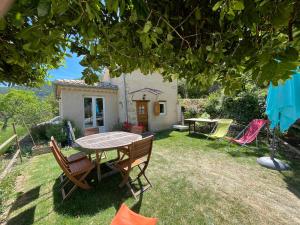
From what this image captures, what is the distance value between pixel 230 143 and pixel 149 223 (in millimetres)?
6751

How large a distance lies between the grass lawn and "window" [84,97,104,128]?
5.08 metres

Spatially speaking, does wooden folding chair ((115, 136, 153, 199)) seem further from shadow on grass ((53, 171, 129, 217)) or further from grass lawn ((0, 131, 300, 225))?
shadow on grass ((53, 171, 129, 217))

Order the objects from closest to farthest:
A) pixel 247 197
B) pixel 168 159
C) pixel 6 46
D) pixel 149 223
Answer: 1. pixel 6 46
2. pixel 149 223
3. pixel 247 197
4. pixel 168 159

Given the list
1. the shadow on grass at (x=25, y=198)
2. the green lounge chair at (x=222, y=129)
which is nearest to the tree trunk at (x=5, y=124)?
the shadow on grass at (x=25, y=198)

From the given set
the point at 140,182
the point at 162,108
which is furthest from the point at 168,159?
the point at 162,108

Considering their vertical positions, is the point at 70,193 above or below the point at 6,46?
below

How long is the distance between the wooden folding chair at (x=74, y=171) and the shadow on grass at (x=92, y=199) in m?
0.15

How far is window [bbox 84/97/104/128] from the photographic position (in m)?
10.5

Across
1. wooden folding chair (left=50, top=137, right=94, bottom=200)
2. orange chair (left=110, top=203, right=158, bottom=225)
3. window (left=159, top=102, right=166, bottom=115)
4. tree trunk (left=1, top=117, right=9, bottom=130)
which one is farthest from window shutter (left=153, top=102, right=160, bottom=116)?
orange chair (left=110, top=203, right=158, bottom=225)

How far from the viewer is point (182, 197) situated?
3.65 metres

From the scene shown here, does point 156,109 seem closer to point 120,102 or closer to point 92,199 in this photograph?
point 120,102

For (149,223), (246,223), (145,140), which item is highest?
(145,140)

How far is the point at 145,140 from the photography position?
3.82 meters

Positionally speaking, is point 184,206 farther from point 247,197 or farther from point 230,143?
point 230,143
